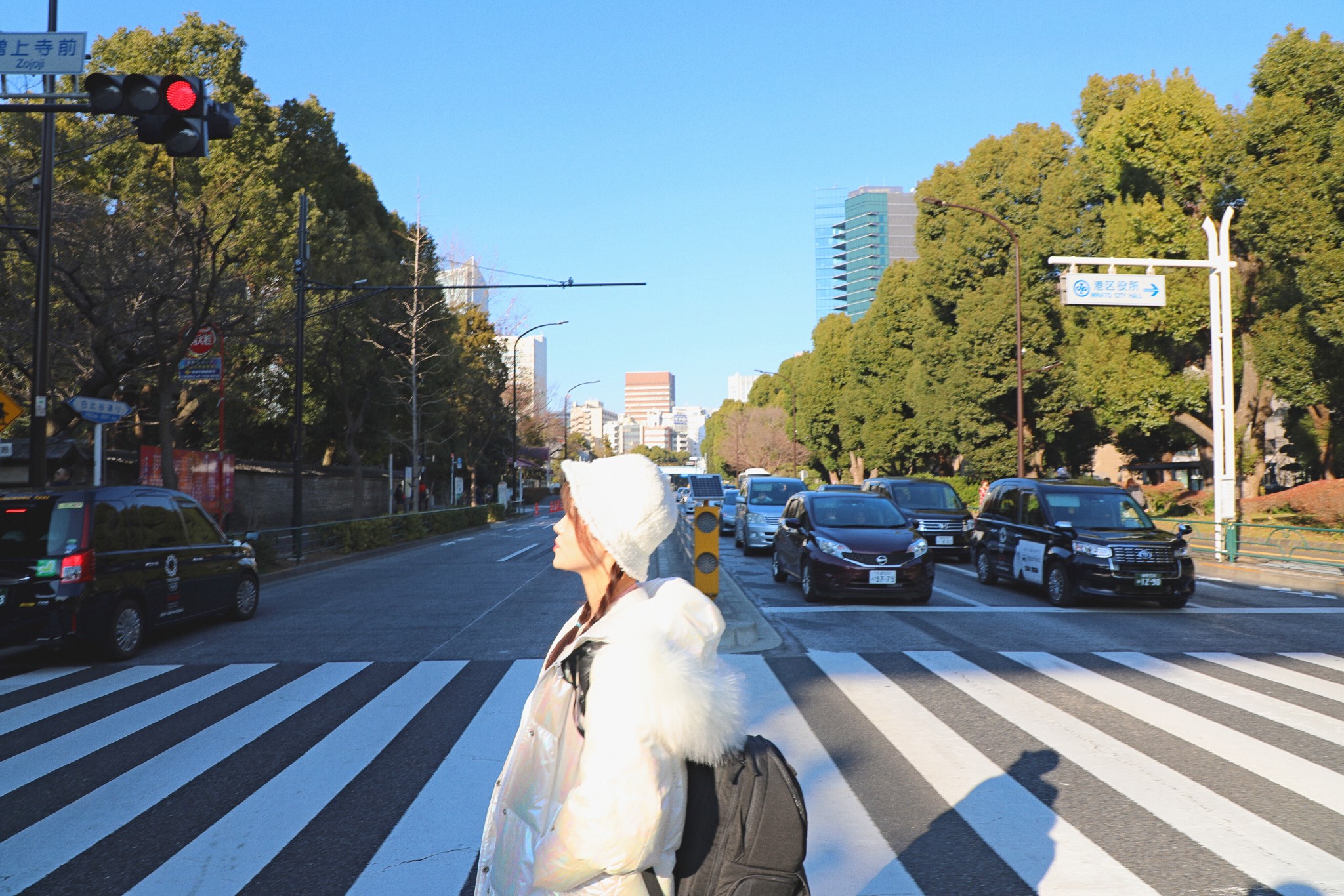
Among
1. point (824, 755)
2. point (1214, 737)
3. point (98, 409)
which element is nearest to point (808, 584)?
point (1214, 737)

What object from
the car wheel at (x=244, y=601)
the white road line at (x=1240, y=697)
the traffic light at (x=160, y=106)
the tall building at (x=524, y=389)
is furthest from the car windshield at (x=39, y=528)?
the tall building at (x=524, y=389)

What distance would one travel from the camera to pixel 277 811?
484 cm

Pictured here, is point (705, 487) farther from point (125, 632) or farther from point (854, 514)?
point (125, 632)

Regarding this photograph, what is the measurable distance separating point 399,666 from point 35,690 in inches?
113

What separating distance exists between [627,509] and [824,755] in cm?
423

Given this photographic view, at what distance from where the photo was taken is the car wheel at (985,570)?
15.6 m

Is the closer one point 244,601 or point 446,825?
point 446,825

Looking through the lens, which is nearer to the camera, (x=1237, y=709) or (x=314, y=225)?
(x=1237, y=709)

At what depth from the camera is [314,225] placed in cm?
3116

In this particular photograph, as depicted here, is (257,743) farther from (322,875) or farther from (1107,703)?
(1107,703)

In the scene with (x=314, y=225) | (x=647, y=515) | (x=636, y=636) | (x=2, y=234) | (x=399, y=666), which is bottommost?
(x=399, y=666)

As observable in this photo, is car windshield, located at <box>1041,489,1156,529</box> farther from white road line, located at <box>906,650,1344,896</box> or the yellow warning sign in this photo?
the yellow warning sign

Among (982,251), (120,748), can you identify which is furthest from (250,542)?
(982,251)

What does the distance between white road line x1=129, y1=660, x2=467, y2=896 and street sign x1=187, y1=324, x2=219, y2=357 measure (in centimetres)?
1197
